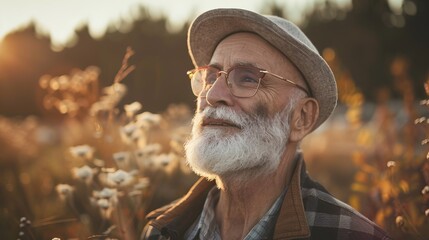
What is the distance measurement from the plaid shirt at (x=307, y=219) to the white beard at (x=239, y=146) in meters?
0.21

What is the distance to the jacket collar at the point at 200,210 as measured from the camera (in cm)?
264

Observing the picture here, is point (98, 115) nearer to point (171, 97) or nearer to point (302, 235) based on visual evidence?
point (302, 235)

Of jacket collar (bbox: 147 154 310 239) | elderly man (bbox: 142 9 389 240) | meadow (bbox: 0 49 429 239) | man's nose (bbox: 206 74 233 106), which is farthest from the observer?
meadow (bbox: 0 49 429 239)

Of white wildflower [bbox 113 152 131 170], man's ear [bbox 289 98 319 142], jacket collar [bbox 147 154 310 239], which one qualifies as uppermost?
white wildflower [bbox 113 152 131 170]

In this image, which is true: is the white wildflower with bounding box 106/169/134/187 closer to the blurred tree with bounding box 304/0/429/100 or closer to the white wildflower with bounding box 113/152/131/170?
the white wildflower with bounding box 113/152/131/170

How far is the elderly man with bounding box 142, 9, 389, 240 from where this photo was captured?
2836 millimetres

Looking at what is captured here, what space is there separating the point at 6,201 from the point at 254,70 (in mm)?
2596

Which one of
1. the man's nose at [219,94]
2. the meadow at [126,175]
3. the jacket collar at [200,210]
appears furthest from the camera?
the meadow at [126,175]

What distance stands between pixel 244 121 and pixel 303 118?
439 millimetres

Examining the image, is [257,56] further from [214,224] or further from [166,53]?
[166,53]

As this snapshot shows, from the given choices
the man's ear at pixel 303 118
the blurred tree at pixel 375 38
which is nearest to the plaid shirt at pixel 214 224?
the man's ear at pixel 303 118

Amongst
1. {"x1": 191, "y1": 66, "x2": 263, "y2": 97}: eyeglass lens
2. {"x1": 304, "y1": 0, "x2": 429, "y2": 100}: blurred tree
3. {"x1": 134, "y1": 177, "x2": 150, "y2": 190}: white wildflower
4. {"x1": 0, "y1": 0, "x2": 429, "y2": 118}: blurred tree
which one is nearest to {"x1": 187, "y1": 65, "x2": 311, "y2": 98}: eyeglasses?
{"x1": 191, "y1": 66, "x2": 263, "y2": 97}: eyeglass lens

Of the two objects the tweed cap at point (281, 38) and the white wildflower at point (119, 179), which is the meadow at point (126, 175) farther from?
the tweed cap at point (281, 38)

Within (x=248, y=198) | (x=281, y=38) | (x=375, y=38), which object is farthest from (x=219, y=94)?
(x=375, y=38)
